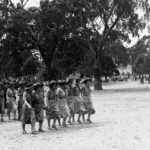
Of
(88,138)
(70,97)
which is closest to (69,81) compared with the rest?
(70,97)

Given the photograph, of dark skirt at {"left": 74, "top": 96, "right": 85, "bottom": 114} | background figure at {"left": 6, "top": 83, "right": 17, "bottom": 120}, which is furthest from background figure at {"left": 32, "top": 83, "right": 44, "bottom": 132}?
background figure at {"left": 6, "top": 83, "right": 17, "bottom": 120}

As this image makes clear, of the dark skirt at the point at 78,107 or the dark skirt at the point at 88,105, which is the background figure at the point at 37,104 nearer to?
the dark skirt at the point at 78,107

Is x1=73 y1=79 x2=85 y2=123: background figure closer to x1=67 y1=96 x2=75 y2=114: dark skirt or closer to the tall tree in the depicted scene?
x1=67 y1=96 x2=75 y2=114: dark skirt

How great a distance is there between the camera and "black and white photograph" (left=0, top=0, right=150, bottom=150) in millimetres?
11062

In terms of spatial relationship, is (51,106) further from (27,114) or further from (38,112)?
(27,114)

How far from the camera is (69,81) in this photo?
13992mm

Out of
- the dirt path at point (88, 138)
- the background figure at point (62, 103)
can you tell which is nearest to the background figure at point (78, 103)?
the dirt path at point (88, 138)

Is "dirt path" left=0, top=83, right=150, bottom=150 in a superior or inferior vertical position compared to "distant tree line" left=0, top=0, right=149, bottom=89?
inferior

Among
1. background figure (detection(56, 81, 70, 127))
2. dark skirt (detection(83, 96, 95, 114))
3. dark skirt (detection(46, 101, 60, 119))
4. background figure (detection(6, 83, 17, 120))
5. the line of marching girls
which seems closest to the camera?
the line of marching girls

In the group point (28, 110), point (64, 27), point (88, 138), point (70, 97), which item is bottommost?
point (88, 138)

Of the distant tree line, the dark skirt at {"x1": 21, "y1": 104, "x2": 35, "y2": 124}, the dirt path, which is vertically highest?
the distant tree line

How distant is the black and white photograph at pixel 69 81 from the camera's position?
36.3 feet

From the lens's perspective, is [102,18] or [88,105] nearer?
[88,105]

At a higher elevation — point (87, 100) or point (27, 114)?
point (87, 100)
